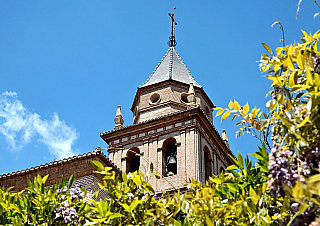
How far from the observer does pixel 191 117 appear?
2462 centimetres

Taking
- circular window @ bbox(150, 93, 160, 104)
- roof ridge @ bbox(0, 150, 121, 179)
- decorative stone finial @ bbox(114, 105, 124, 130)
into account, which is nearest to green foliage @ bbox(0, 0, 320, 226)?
roof ridge @ bbox(0, 150, 121, 179)

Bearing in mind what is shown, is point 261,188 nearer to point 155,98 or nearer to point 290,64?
point 290,64

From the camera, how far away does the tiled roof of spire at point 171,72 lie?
94.4 ft

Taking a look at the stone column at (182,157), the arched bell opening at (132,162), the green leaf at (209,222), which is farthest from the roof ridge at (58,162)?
the green leaf at (209,222)

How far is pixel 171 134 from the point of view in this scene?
2509 centimetres

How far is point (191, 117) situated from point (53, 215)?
58.9 feet

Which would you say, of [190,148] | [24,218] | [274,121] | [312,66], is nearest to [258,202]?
[274,121]

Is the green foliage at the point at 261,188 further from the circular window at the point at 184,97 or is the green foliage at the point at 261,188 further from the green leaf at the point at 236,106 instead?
the circular window at the point at 184,97

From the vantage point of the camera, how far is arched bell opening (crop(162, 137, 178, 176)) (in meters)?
24.6

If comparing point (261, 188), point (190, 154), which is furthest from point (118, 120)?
point (261, 188)

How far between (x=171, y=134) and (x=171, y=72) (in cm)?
537

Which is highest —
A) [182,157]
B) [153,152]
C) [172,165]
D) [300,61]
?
[153,152]

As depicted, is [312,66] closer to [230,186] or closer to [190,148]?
[230,186]

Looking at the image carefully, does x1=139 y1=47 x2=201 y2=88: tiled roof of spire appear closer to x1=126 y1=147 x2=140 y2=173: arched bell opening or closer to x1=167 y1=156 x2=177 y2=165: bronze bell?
x1=126 y1=147 x2=140 y2=173: arched bell opening
